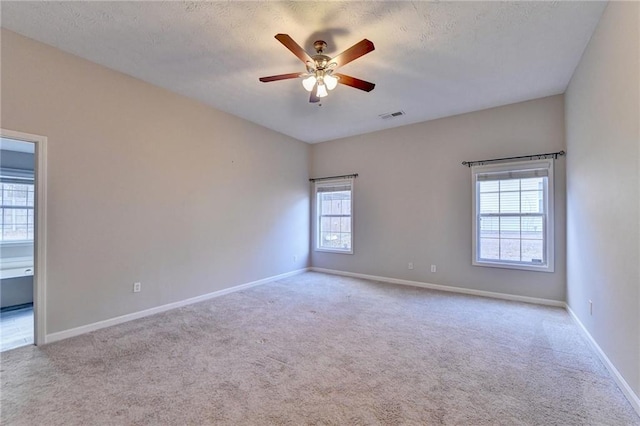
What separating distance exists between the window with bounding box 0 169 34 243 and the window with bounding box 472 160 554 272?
6971 mm

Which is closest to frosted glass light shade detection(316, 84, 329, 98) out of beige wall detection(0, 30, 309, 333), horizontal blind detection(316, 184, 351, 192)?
beige wall detection(0, 30, 309, 333)

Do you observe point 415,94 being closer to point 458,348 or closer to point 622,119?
point 622,119

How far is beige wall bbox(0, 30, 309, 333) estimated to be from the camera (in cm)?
280

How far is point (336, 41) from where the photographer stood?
2682 millimetres

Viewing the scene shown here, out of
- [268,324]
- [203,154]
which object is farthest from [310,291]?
[203,154]

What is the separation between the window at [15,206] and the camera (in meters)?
4.23

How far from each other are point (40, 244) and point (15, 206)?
2.64 m

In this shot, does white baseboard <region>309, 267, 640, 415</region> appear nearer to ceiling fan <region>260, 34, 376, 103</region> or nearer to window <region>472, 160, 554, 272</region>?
window <region>472, 160, 554, 272</region>

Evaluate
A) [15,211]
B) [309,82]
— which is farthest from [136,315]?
[309,82]

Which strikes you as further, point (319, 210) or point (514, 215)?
point (319, 210)

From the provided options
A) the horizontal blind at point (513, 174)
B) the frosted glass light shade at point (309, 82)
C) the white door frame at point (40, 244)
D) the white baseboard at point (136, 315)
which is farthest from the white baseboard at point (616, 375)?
the white door frame at point (40, 244)

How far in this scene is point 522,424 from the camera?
1712 millimetres

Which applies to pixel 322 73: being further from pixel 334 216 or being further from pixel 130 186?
pixel 334 216

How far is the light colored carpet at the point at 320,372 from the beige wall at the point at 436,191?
0.99m
